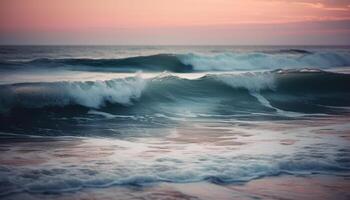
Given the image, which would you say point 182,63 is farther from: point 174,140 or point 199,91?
point 174,140

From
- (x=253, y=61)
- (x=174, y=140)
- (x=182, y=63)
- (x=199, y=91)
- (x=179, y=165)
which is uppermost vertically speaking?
(x=253, y=61)

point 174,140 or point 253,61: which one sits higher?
point 253,61

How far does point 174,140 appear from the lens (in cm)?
759

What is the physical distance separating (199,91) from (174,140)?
25.0 ft

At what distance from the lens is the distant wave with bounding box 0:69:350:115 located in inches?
456

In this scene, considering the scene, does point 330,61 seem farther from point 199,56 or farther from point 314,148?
point 314,148

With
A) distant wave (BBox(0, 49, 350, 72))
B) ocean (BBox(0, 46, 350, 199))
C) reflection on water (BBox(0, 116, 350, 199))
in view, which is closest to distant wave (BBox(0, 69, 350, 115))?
ocean (BBox(0, 46, 350, 199))

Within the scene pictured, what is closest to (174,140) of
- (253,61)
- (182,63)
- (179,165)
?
(179,165)

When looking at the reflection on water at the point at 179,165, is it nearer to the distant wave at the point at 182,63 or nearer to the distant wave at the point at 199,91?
the distant wave at the point at 199,91

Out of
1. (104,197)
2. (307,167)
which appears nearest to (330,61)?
(307,167)

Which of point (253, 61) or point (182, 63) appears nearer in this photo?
point (182, 63)

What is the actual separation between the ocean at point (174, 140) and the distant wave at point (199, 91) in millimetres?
40

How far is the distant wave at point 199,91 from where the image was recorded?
11570mm

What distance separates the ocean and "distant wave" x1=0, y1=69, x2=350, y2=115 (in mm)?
40
